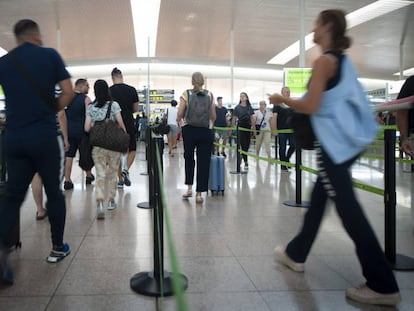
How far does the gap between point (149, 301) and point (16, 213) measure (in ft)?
3.67

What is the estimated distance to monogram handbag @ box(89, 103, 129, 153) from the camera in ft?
14.9

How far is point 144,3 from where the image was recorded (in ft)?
53.8

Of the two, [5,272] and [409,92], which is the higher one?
[409,92]

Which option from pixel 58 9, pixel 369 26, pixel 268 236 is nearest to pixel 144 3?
pixel 58 9

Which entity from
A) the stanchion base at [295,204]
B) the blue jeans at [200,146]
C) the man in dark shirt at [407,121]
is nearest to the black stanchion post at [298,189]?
the stanchion base at [295,204]

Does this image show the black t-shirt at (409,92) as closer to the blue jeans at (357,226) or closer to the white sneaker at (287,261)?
the blue jeans at (357,226)

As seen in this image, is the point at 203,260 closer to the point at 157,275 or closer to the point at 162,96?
the point at 157,275

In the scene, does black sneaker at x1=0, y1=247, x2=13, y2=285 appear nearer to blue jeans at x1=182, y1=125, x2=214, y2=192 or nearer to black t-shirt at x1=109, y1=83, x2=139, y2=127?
blue jeans at x1=182, y1=125, x2=214, y2=192

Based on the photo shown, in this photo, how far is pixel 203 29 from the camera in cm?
1939

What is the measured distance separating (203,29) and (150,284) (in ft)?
59.4

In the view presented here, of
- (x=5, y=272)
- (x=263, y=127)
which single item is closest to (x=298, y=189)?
(x=5, y=272)

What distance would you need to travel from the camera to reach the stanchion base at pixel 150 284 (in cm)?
254

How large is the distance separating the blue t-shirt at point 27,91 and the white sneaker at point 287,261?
1.88m

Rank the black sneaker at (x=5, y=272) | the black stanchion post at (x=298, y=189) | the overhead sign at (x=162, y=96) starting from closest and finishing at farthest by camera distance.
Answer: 1. the black sneaker at (x=5, y=272)
2. the black stanchion post at (x=298, y=189)
3. the overhead sign at (x=162, y=96)
